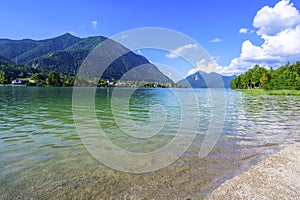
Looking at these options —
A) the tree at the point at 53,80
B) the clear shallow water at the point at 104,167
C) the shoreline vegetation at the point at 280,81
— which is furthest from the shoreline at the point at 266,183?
the tree at the point at 53,80

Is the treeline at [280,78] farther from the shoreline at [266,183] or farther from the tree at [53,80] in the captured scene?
the tree at [53,80]

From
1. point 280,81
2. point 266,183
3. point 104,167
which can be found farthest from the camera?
point 280,81

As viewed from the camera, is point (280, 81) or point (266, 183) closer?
point (266, 183)

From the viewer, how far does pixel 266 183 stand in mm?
7227

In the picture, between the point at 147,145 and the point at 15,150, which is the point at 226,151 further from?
the point at 15,150

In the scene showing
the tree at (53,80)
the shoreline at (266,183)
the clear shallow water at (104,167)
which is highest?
the tree at (53,80)

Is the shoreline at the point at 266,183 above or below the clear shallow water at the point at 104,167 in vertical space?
above

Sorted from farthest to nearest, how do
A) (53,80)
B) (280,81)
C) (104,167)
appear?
(53,80), (280,81), (104,167)

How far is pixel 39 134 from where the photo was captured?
47.5ft

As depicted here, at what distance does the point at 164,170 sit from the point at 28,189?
5.20 m

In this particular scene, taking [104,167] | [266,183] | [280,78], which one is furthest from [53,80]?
[266,183]

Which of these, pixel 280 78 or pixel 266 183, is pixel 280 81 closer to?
pixel 280 78

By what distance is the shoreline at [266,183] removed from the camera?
6.41 metres

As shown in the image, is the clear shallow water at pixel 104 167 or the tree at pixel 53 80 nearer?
the clear shallow water at pixel 104 167
